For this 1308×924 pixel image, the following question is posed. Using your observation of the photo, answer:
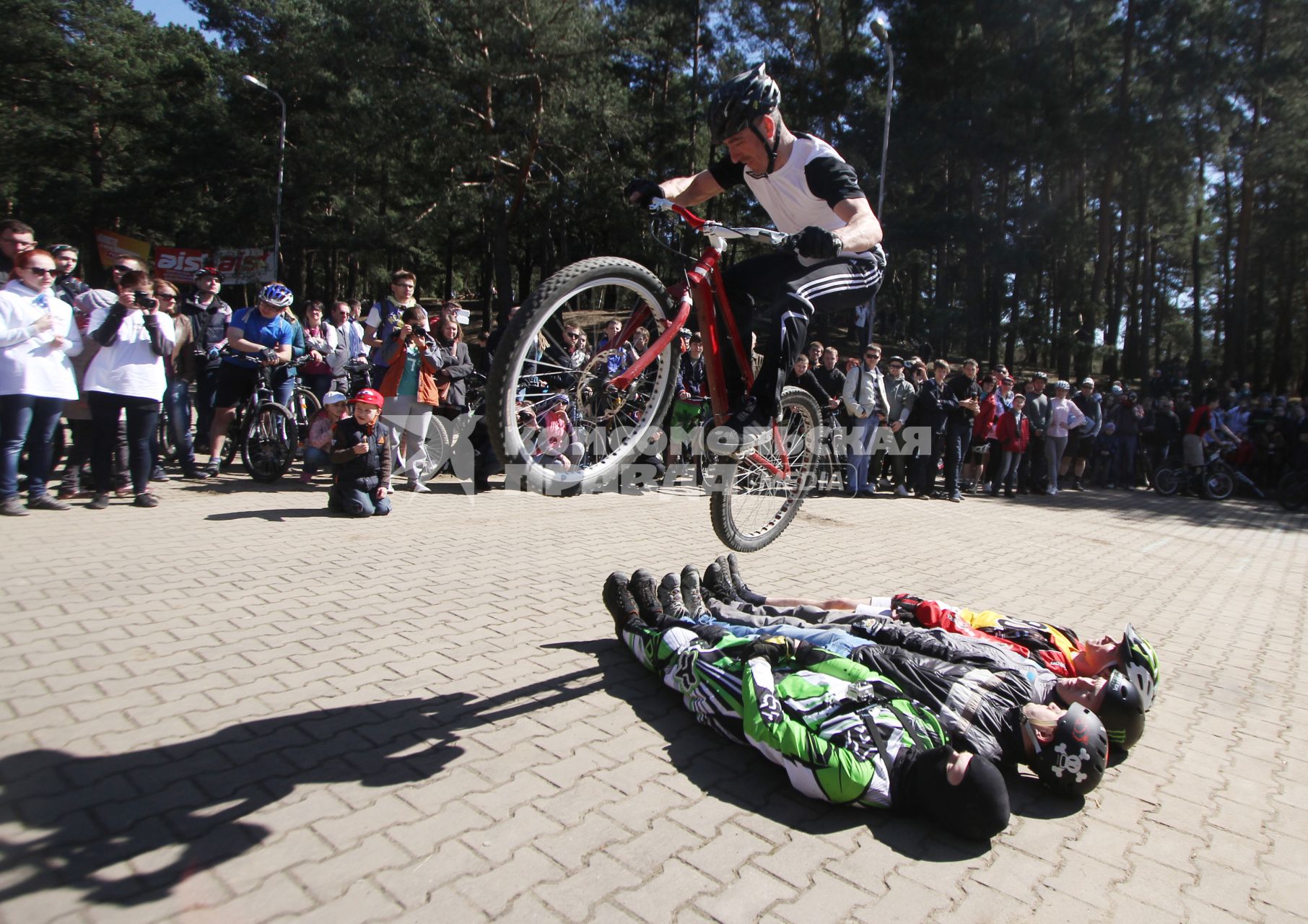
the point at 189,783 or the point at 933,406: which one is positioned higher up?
the point at 933,406

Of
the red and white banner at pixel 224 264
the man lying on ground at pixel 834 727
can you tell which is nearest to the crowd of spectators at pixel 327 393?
the man lying on ground at pixel 834 727

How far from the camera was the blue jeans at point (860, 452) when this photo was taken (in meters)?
12.3

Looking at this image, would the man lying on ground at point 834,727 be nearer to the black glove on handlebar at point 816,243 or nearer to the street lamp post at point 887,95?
the black glove on handlebar at point 816,243

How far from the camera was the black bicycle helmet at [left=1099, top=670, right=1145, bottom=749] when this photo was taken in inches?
153

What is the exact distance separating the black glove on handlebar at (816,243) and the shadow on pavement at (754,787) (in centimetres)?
234

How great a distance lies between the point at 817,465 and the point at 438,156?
21.8 m

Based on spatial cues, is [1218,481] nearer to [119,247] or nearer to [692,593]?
[692,593]

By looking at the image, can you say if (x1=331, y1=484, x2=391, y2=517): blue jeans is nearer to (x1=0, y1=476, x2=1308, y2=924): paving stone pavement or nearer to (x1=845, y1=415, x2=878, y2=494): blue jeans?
(x1=0, y1=476, x2=1308, y2=924): paving stone pavement

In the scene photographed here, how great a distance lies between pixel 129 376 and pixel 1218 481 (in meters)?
19.4

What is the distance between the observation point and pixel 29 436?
7.35m

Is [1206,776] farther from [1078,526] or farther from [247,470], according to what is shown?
[247,470]

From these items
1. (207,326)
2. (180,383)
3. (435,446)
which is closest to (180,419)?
(180,383)

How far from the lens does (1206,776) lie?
3.98m

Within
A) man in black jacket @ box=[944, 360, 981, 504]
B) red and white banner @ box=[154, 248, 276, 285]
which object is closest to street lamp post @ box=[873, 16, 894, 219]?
man in black jacket @ box=[944, 360, 981, 504]
